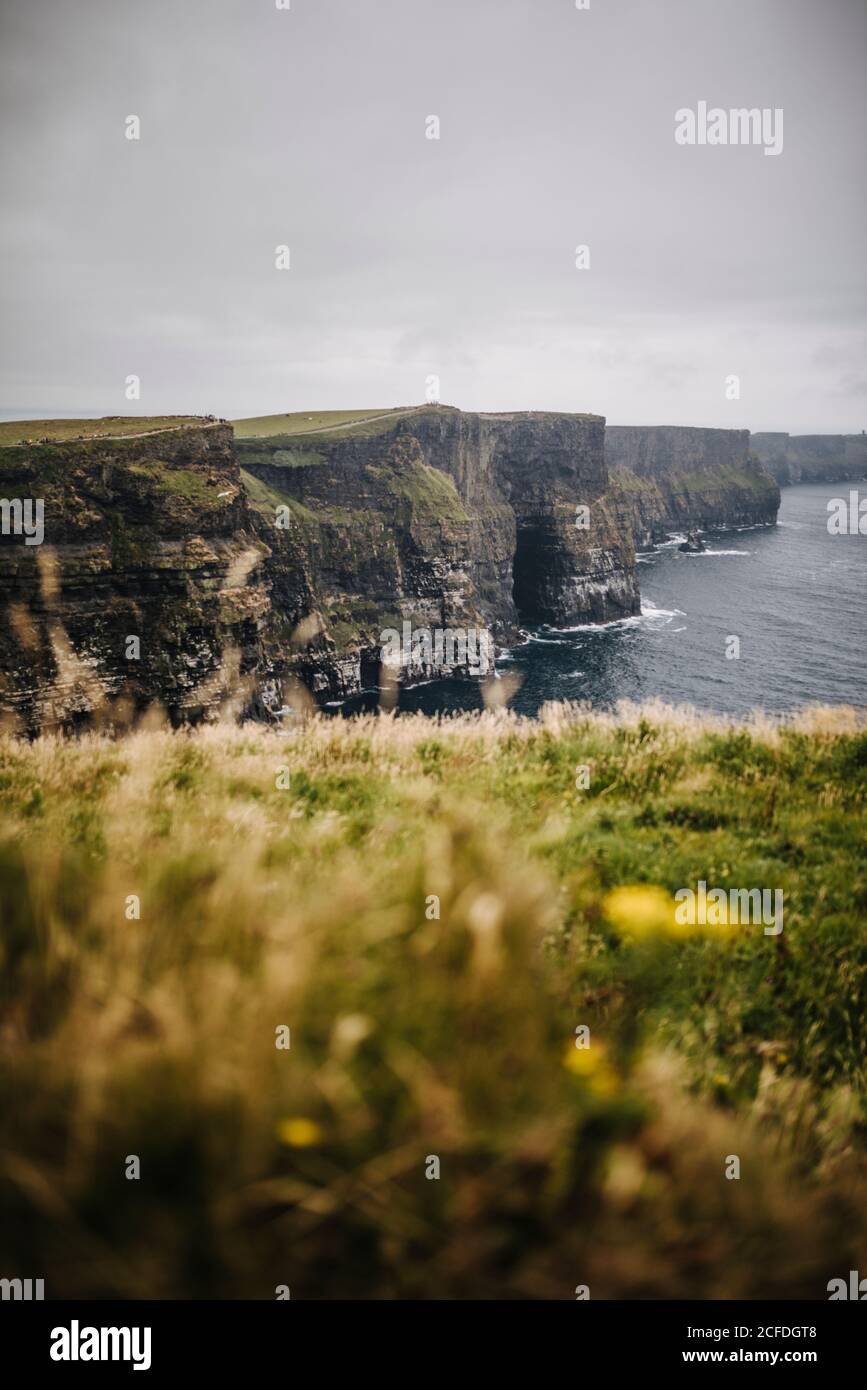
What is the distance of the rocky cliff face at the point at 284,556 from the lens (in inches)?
2147

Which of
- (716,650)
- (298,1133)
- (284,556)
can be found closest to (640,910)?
(298,1133)

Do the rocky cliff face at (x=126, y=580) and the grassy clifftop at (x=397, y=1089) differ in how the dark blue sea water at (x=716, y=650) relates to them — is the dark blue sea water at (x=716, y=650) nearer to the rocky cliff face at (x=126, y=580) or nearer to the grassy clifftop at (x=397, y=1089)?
the rocky cliff face at (x=126, y=580)

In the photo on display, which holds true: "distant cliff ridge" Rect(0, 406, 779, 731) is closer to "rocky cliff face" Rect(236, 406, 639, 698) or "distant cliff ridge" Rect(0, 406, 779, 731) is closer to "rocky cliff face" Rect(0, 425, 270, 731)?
"rocky cliff face" Rect(0, 425, 270, 731)

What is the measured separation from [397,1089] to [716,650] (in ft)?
317

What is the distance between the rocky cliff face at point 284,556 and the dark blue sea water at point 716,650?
9.13 metres

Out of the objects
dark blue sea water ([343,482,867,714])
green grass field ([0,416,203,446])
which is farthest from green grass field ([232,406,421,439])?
dark blue sea water ([343,482,867,714])

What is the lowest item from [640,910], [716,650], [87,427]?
[640,910]

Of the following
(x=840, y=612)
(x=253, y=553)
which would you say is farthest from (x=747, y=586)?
(x=253, y=553)

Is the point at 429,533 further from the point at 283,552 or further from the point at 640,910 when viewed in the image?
the point at 640,910

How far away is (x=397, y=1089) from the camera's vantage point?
2.18m

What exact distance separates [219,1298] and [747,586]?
141427 millimetres

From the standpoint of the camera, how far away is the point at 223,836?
4828mm

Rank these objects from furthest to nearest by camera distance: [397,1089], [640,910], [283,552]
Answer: [283,552] → [640,910] → [397,1089]

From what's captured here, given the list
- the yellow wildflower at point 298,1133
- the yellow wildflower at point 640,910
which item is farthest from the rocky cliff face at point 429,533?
the yellow wildflower at point 298,1133
